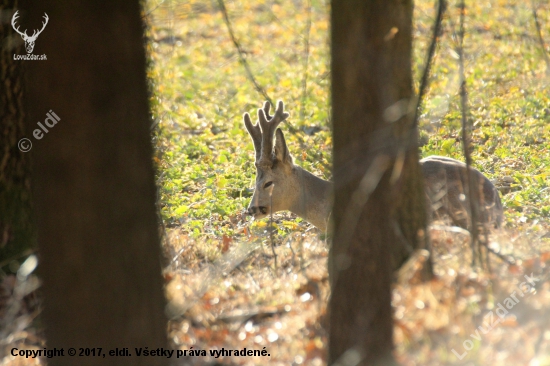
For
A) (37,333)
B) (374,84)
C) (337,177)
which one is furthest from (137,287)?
(37,333)

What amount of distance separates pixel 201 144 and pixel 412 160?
7.31 meters

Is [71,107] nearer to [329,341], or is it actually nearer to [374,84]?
[374,84]

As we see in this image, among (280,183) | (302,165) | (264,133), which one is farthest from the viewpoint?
(302,165)

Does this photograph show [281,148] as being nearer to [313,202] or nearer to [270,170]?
[270,170]

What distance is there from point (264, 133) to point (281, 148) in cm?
27

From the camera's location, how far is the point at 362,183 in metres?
3.59

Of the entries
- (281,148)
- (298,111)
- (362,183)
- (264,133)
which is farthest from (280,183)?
(362,183)

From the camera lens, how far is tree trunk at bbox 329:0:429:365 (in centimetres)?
362

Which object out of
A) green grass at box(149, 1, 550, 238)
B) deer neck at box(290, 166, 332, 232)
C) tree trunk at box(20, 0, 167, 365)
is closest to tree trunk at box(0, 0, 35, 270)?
green grass at box(149, 1, 550, 238)

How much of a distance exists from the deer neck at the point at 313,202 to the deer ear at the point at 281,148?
247mm

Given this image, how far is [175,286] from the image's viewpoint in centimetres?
528

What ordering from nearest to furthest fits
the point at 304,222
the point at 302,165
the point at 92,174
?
the point at 92,174
the point at 304,222
the point at 302,165

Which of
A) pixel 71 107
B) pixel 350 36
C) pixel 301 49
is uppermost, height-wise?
pixel 301 49

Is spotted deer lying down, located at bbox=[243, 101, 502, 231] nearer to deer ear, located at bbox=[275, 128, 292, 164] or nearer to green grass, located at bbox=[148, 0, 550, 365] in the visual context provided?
deer ear, located at bbox=[275, 128, 292, 164]
